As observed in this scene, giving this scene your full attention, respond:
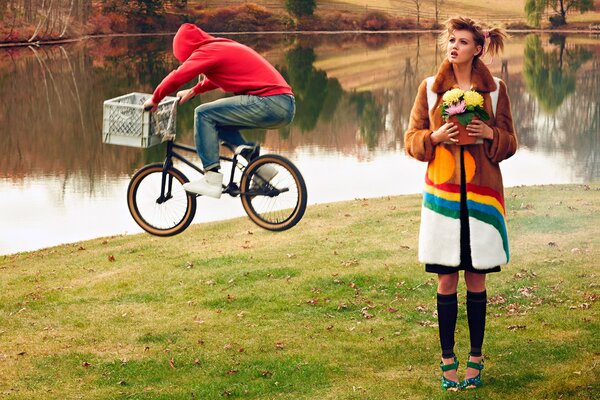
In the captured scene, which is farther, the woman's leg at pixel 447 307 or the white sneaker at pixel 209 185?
the white sneaker at pixel 209 185

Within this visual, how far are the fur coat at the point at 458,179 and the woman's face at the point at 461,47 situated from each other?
0.13 meters

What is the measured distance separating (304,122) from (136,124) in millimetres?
41959

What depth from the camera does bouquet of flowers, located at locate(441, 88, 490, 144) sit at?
7.99 metres

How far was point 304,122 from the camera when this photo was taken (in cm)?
5066

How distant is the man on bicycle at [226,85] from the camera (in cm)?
847

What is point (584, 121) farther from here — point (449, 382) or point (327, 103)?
point (449, 382)

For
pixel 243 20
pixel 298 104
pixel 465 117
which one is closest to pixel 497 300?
pixel 465 117

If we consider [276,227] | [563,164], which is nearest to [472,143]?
[276,227]

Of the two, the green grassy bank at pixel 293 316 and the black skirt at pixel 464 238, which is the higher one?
the black skirt at pixel 464 238

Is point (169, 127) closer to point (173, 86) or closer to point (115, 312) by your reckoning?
point (173, 86)

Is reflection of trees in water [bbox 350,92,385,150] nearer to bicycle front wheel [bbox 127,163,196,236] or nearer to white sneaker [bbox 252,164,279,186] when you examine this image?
bicycle front wheel [bbox 127,163,196,236]

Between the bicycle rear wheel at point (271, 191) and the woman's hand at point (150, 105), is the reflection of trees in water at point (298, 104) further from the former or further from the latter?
the woman's hand at point (150, 105)

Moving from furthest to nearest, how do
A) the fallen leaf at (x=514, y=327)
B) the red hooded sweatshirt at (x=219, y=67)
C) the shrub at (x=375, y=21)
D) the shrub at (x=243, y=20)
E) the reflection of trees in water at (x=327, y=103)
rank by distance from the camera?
the shrub at (x=375, y=21) < the shrub at (x=243, y=20) < the reflection of trees in water at (x=327, y=103) < the fallen leaf at (x=514, y=327) < the red hooded sweatshirt at (x=219, y=67)

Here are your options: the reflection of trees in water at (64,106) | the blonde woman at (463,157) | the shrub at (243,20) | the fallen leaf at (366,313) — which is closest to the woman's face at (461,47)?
the blonde woman at (463,157)
